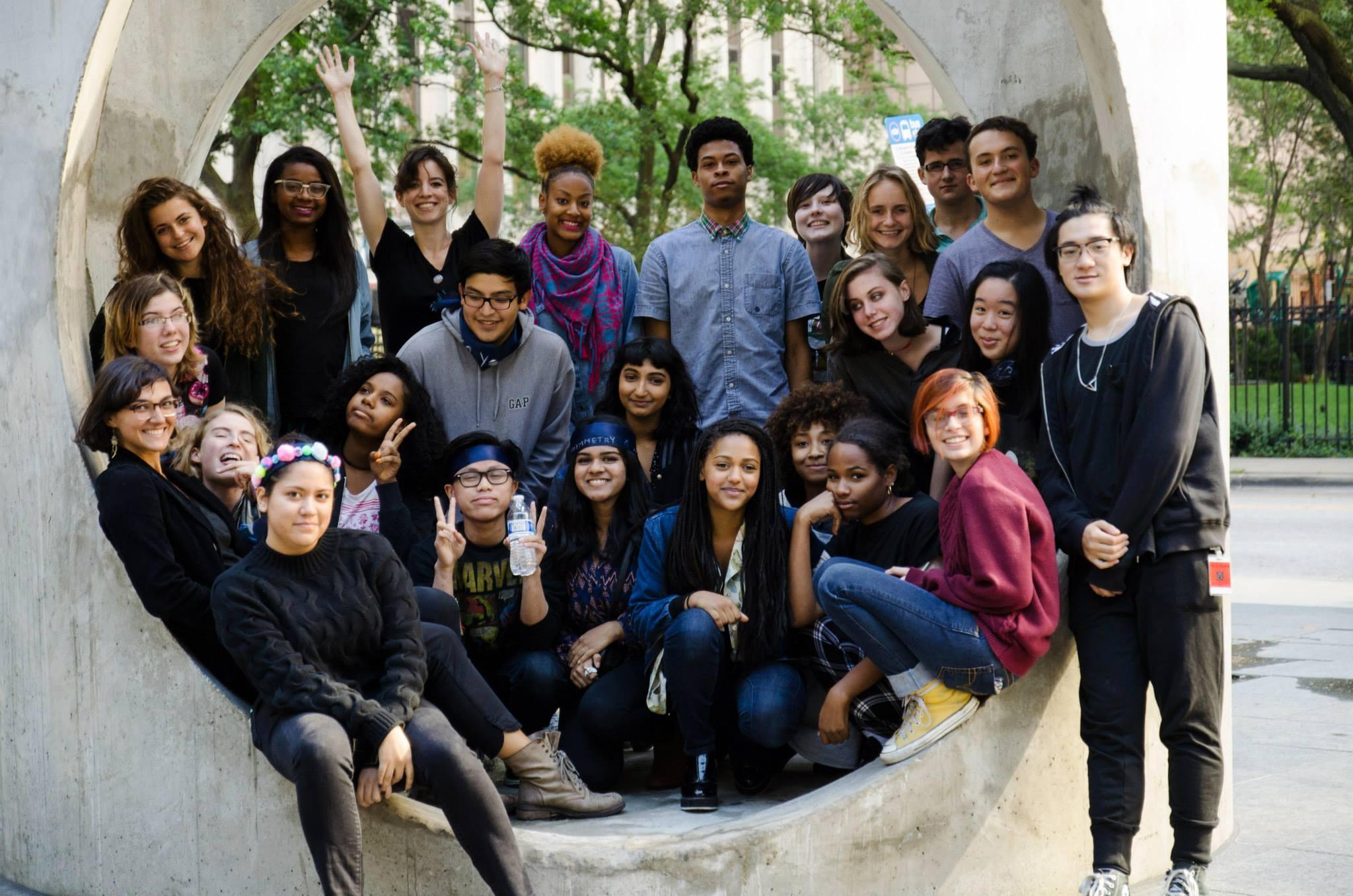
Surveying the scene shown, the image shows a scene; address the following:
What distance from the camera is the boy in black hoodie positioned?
152 inches

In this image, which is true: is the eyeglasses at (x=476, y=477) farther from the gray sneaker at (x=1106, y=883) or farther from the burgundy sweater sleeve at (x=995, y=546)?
the gray sneaker at (x=1106, y=883)

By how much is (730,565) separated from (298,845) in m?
1.65

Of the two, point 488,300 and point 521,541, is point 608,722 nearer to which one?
point 521,541

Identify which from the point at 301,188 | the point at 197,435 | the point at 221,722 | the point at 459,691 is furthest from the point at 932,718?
the point at 301,188

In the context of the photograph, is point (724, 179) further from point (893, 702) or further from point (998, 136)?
point (893, 702)

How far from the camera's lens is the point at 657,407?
5281 mm

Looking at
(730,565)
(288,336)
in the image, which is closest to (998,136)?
(730,565)

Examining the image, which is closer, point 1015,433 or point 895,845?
point 895,845

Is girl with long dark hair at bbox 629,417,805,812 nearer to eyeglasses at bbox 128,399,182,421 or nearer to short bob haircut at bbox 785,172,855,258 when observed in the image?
eyeglasses at bbox 128,399,182,421

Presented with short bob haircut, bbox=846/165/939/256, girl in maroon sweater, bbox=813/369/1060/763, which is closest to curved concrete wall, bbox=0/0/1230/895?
girl in maroon sweater, bbox=813/369/1060/763

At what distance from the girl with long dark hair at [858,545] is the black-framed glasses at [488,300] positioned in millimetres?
1438

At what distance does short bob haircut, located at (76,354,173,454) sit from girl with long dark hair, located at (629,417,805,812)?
1731 mm

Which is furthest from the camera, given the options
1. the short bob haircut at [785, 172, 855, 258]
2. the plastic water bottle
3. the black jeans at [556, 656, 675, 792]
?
the short bob haircut at [785, 172, 855, 258]

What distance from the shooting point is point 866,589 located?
4105 mm
